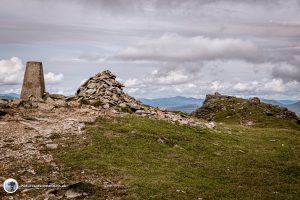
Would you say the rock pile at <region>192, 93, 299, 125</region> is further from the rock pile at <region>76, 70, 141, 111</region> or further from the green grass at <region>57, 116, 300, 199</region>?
the green grass at <region>57, 116, 300, 199</region>

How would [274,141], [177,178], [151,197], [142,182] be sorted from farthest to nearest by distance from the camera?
1. [274,141]
2. [177,178]
3. [142,182]
4. [151,197]

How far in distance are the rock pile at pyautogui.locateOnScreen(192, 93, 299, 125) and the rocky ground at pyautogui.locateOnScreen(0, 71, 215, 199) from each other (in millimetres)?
61187

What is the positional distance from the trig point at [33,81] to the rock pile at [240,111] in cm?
6846

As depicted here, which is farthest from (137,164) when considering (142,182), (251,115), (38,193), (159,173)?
(251,115)

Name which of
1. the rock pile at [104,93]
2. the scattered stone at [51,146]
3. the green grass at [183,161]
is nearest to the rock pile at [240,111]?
the rock pile at [104,93]

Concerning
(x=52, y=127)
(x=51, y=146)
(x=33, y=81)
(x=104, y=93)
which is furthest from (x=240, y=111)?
(x=51, y=146)

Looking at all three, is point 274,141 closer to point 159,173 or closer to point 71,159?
point 159,173

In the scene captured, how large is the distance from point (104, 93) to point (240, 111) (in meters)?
76.6

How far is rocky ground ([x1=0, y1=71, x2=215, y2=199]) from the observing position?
22625 millimetres

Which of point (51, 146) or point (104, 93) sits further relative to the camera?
point (104, 93)

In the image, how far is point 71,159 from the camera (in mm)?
26281

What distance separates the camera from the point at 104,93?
46.2m

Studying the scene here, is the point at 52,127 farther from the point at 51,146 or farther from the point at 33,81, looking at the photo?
the point at 33,81

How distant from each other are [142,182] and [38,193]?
19.1 ft
